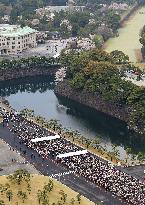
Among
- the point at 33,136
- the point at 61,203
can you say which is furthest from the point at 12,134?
the point at 61,203

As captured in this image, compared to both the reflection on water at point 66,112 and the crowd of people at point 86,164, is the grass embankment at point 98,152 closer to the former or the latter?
the crowd of people at point 86,164

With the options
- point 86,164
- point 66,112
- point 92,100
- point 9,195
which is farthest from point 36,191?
point 92,100

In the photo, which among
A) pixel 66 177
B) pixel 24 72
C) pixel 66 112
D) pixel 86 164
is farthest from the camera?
pixel 24 72

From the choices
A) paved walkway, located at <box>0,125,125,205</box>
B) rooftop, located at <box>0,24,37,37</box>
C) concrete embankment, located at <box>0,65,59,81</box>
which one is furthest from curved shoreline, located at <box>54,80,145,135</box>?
rooftop, located at <box>0,24,37,37</box>

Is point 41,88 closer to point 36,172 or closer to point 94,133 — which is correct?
point 94,133

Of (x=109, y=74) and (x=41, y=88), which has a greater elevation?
(x=109, y=74)

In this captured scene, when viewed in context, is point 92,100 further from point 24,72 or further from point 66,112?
point 24,72

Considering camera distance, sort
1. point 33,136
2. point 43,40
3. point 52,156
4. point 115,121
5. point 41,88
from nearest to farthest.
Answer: point 52,156, point 33,136, point 115,121, point 41,88, point 43,40
